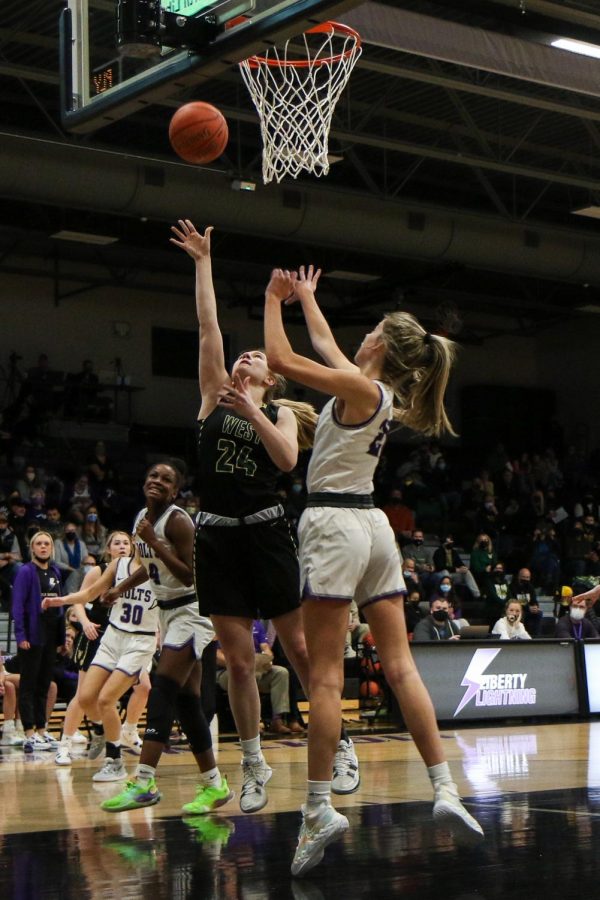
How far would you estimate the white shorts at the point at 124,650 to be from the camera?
8.76m

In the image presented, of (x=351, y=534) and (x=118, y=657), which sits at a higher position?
(x=351, y=534)

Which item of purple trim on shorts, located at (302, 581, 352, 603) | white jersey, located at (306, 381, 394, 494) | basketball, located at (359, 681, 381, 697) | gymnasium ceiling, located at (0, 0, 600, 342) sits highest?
gymnasium ceiling, located at (0, 0, 600, 342)

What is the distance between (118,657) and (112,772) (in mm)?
867

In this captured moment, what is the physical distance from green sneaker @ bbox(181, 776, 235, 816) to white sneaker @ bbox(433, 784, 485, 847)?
170cm

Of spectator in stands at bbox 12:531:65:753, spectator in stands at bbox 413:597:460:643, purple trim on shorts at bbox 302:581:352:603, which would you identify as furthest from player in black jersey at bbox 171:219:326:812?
spectator in stands at bbox 413:597:460:643

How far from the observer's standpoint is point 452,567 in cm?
2131

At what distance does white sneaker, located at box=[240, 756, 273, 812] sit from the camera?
5.82 meters

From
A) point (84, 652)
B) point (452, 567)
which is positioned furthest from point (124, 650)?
point (452, 567)

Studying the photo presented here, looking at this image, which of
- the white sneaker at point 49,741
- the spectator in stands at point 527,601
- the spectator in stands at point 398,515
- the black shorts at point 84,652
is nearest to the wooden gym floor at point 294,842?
the black shorts at point 84,652

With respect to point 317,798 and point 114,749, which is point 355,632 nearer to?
point 114,749

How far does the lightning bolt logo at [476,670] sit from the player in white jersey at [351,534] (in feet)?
28.0

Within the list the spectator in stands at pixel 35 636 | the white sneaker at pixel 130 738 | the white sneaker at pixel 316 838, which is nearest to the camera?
the white sneaker at pixel 316 838

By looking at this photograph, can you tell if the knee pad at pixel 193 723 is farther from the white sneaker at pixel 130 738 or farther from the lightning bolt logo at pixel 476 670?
the lightning bolt logo at pixel 476 670

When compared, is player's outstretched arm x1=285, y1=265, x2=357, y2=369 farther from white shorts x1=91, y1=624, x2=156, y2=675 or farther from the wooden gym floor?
white shorts x1=91, y1=624, x2=156, y2=675
